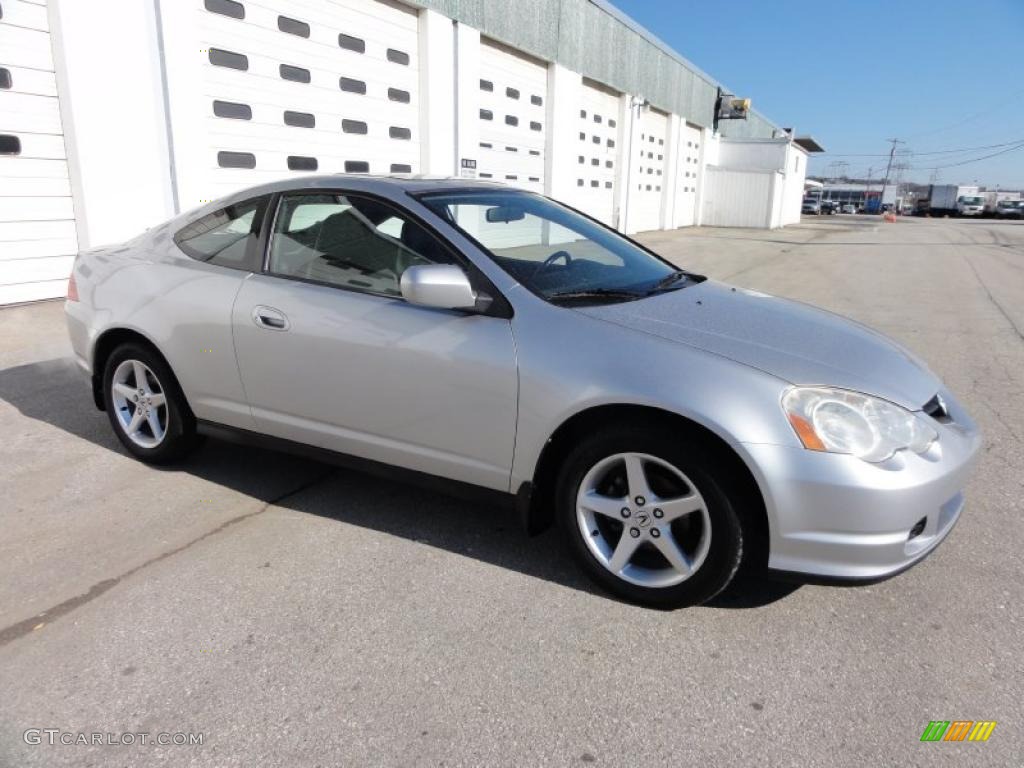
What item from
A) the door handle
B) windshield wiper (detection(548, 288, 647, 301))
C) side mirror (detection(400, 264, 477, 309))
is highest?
side mirror (detection(400, 264, 477, 309))

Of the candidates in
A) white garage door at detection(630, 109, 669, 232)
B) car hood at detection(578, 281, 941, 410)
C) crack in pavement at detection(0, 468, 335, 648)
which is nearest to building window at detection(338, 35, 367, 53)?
crack in pavement at detection(0, 468, 335, 648)

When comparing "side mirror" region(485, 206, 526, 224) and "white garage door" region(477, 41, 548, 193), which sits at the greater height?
"white garage door" region(477, 41, 548, 193)

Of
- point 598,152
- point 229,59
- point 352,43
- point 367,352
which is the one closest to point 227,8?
point 229,59

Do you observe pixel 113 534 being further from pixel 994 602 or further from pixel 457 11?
pixel 457 11

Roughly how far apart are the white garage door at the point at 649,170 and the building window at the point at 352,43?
11426 mm

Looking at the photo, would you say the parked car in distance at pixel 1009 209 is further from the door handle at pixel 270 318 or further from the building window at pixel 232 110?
the door handle at pixel 270 318

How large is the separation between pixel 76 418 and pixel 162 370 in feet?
4.64

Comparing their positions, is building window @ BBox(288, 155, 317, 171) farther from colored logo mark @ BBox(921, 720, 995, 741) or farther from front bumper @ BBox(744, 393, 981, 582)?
colored logo mark @ BBox(921, 720, 995, 741)

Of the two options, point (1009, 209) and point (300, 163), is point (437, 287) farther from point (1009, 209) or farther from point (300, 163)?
point (1009, 209)

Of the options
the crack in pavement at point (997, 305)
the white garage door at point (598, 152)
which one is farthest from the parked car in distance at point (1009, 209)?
the white garage door at point (598, 152)

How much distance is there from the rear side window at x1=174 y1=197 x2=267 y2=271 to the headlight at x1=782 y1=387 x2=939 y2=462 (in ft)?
8.03

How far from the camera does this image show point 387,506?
11.5 ft

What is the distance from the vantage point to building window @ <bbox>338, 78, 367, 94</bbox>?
980 cm

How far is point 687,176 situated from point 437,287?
87.4ft
